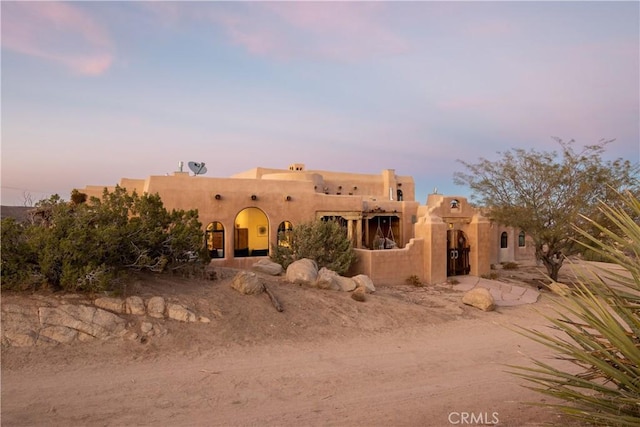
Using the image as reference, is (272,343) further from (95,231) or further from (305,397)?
(95,231)

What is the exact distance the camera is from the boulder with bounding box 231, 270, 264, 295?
32.9 ft

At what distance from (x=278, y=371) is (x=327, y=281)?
477 cm

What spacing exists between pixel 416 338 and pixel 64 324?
274 inches

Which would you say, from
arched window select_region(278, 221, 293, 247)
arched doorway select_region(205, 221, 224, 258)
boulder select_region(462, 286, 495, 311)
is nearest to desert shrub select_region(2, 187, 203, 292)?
arched window select_region(278, 221, 293, 247)

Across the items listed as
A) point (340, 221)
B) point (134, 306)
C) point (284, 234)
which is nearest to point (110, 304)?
point (134, 306)

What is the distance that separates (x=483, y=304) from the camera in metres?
12.1

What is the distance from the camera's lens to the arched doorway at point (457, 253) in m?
17.6

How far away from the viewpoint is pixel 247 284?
33.1ft

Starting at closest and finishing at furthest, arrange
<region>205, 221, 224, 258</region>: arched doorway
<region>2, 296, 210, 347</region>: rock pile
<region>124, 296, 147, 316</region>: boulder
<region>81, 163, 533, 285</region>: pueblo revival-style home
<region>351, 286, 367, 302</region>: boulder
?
<region>2, 296, 210, 347</region>: rock pile, <region>124, 296, 147, 316</region>: boulder, <region>351, 286, 367, 302</region>: boulder, <region>81, 163, 533, 285</region>: pueblo revival-style home, <region>205, 221, 224, 258</region>: arched doorway

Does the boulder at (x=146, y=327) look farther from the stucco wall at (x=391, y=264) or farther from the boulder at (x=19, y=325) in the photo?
the stucco wall at (x=391, y=264)

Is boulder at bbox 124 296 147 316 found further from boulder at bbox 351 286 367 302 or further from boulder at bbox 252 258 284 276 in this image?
boulder at bbox 252 258 284 276

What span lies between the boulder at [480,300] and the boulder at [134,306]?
8.92 m

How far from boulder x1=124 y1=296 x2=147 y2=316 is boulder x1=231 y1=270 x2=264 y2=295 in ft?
7.87

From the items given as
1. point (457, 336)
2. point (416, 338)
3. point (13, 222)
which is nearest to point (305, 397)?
point (416, 338)
